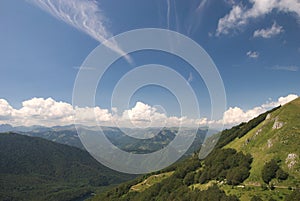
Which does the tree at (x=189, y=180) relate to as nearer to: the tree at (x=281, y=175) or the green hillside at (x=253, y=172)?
the green hillside at (x=253, y=172)

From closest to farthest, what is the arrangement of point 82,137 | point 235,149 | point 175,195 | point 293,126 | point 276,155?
1. point 82,137
2. point 276,155
3. point 293,126
4. point 175,195
5. point 235,149

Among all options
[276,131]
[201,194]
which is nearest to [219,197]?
[201,194]

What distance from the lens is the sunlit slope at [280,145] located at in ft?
278

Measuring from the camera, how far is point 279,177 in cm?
8225

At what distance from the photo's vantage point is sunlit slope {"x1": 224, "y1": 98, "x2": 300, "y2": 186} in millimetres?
84875

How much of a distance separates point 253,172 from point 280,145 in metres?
14.9

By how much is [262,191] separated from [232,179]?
597 inches

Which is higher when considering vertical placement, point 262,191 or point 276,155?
point 276,155

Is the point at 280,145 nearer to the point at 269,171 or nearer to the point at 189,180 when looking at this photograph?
the point at 269,171

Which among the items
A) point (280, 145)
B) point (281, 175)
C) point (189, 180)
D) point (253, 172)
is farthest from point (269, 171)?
point (189, 180)

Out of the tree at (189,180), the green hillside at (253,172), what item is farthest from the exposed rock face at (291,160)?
the tree at (189,180)

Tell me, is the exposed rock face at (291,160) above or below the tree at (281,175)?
above

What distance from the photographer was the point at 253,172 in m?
93.6

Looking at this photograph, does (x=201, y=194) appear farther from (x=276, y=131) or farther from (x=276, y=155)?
(x=276, y=131)
